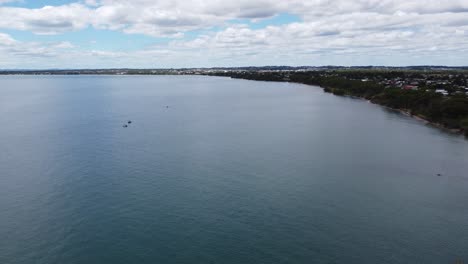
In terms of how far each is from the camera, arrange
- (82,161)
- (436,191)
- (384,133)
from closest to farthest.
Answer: (436,191), (82,161), (384,133)

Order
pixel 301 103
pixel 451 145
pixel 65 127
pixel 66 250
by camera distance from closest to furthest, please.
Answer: pixel 66 250 → pixel 451 145 → pixel 65 127 → pixel 301 103

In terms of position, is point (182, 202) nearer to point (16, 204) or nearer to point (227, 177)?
point (227, 177)

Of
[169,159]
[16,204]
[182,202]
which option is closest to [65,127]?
[169,159]

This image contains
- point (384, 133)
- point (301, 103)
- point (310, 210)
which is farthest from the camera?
point (301, 103)

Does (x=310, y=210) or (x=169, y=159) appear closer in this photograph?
(x=310, y=210)

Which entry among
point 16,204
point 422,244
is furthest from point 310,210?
point 16,204

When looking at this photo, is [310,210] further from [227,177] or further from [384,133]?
[384,133]
